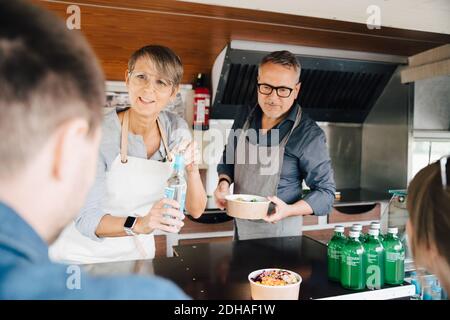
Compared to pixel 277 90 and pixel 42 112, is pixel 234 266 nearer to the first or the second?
pixel 277 90

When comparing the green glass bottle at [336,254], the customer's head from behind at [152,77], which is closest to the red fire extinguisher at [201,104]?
the customer's head from behind at [152,77]

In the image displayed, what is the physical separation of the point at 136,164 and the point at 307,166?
814mm

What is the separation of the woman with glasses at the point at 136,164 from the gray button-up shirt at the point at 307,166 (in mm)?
517

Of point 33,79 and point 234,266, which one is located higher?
point 33,79

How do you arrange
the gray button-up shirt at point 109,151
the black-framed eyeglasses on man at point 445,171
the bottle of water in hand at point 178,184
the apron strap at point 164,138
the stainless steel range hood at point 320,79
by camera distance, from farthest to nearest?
the stainless steel range hood at point 320,79 < the apron strap at point 164,138 < the gray button-up shirt at point 109,151 < the bottle of water in hand at point 178,184 < the black-framed eyeglasses on man at point 445,171

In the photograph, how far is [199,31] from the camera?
8.50ft

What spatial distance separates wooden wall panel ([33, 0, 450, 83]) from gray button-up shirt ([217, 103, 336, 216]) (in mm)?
837

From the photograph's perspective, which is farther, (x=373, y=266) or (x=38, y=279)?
(x=373, y=266)

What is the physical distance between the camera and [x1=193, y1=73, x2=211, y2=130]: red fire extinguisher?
305 cm

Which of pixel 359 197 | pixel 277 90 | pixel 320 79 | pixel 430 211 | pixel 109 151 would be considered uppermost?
pixel 320 79

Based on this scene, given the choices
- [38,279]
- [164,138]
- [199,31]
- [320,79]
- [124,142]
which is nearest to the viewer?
[38,279]

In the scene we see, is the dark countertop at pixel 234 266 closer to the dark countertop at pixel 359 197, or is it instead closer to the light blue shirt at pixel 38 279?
the light blue shirt at pixel 38 279

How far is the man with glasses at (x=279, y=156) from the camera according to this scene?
1.81m

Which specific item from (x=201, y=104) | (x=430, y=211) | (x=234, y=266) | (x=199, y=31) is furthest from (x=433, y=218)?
(x=201, y=104)
